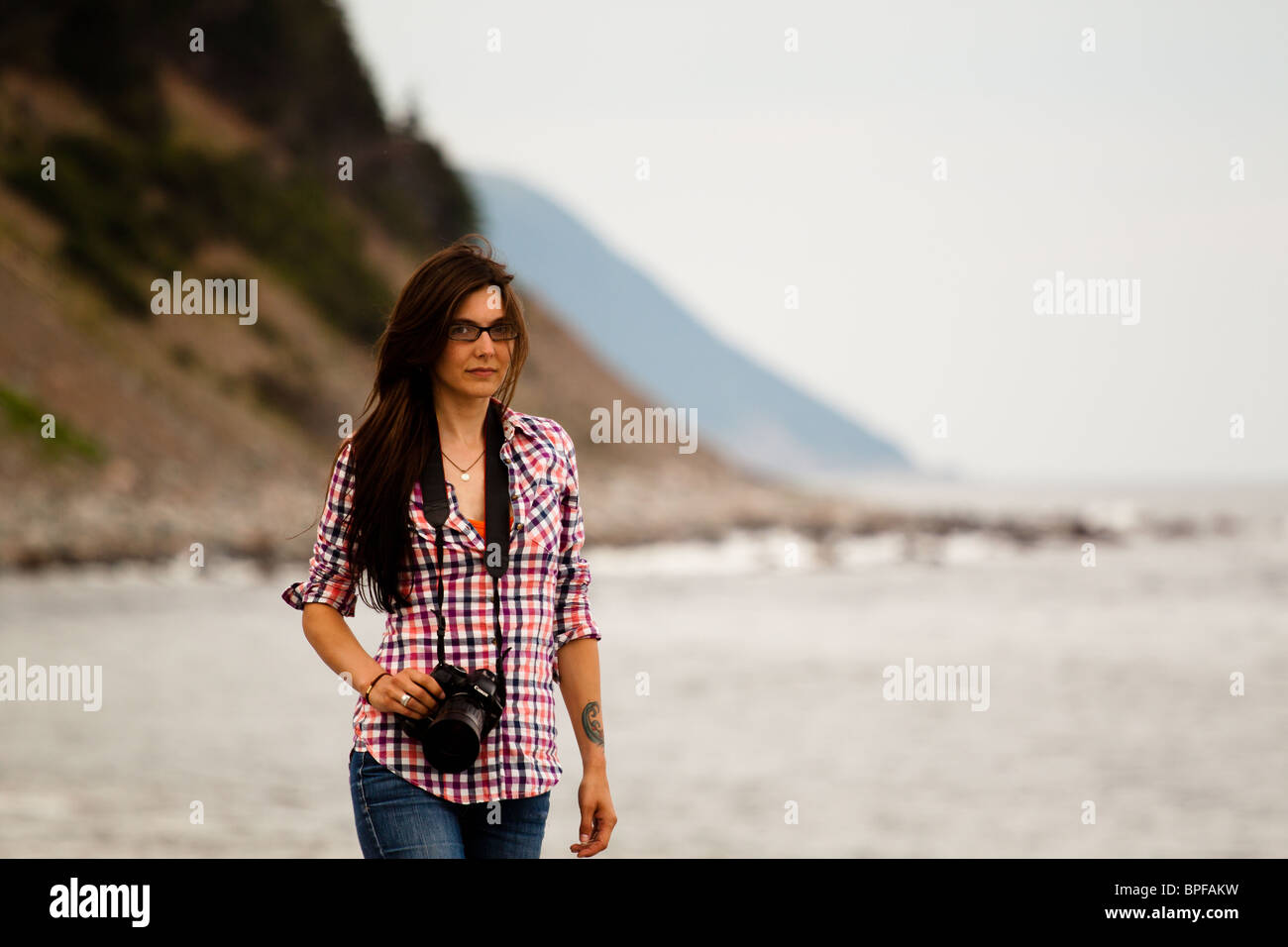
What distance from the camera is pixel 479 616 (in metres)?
2.94

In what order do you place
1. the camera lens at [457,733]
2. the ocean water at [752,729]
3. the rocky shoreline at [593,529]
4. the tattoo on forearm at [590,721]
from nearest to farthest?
the camera lens at [457,733] < the tattoo on forearm at [590,721] < the ocean water at [752,729] < the rocky shoreline at [593,529]

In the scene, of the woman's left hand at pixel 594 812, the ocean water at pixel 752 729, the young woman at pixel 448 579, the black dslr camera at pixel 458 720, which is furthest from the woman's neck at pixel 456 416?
the ocean water at pixel 752 729

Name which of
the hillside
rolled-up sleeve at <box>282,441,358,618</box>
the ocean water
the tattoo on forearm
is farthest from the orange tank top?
the hillside

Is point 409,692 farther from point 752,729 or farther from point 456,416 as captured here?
point 752,729

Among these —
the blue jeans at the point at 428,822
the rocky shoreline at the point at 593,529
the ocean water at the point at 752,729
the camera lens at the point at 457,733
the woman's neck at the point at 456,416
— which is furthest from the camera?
the rocky shoreline at the point at 593,529

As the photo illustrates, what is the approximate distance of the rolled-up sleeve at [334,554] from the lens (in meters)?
2.99

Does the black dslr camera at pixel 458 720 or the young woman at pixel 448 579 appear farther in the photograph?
the young woman at pixel 448 579

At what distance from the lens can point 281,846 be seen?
375 inches

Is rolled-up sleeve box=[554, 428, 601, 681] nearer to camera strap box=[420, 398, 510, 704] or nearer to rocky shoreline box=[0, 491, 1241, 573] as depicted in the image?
camera strap box=[420, 398, 510, 704]

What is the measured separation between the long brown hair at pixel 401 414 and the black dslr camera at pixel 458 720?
0.73 feet

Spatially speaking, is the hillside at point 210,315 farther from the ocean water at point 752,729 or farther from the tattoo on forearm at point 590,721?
the tattoo on forearm at point 590,721

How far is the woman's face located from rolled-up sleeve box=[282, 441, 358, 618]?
26 cm

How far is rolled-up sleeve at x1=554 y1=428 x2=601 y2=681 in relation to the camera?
3.10 meters
